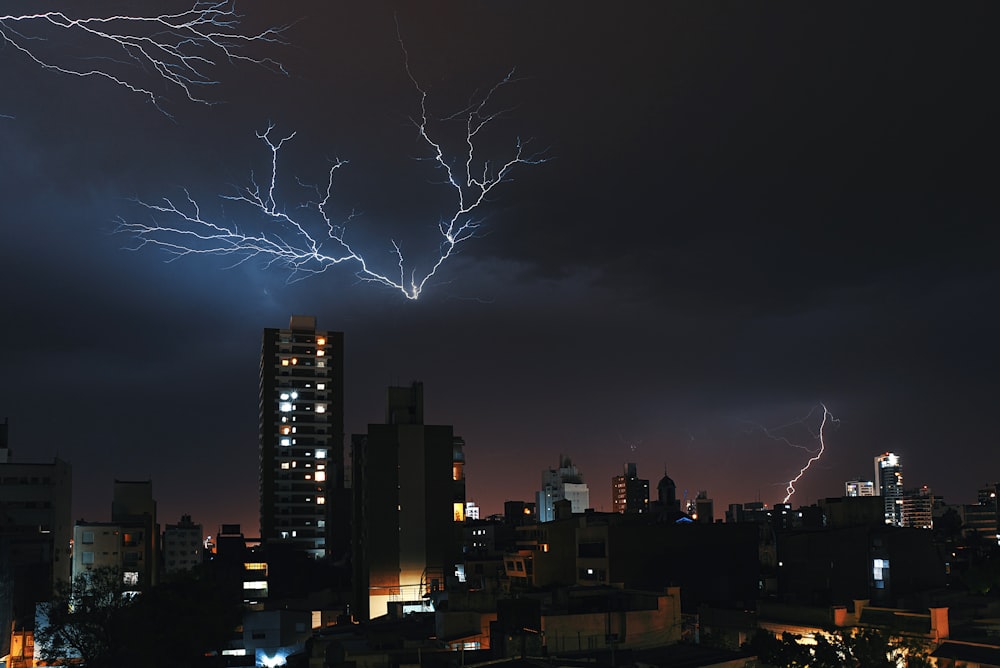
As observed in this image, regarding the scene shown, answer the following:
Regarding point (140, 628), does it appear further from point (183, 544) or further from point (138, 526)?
point (183, 544)

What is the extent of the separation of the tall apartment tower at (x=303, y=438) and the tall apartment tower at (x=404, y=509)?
23612mm

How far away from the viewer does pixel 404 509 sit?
71.4 m

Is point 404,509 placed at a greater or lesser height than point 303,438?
lesser

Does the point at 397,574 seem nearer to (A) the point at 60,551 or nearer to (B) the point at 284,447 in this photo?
(A) the point at 60,551

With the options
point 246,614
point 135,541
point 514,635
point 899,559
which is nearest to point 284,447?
point 135,541

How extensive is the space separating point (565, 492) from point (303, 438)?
122ft

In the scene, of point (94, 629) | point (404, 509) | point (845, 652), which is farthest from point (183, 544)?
point (845, 652)

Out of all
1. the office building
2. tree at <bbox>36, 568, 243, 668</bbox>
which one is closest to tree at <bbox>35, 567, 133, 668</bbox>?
tree at <bbox>36, 568, 243, 668</bbox>

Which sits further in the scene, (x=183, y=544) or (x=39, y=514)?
(x=183, y=544)

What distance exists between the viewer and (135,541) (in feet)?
238

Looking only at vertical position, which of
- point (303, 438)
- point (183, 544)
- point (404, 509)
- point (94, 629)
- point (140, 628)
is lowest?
point (183, 544)

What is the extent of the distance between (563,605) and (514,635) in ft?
21.4

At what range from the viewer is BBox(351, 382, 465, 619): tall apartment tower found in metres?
69.7

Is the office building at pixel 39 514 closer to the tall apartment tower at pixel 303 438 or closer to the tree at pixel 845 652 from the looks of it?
the tall apartment tower at pixel 303 438
